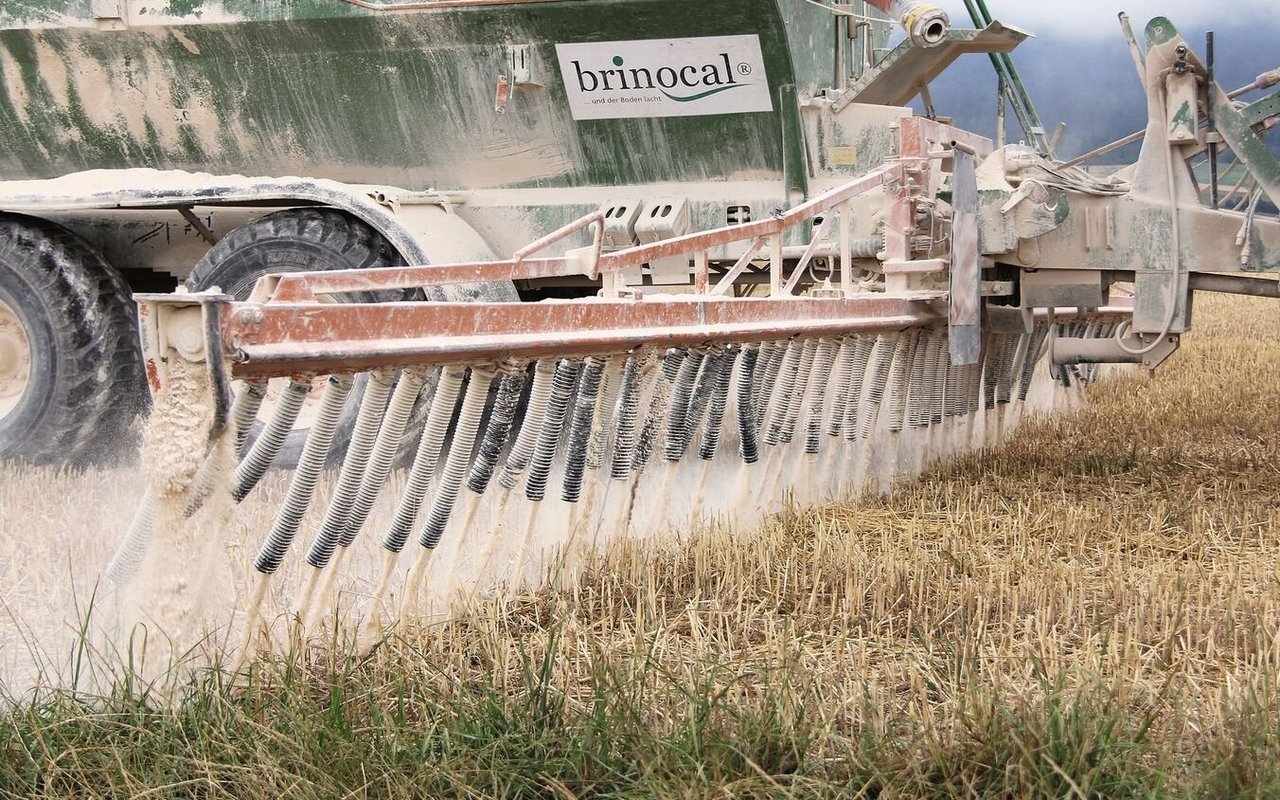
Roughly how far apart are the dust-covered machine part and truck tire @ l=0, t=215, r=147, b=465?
2.12 ft

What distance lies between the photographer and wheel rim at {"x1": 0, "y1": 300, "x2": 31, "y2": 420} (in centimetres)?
579

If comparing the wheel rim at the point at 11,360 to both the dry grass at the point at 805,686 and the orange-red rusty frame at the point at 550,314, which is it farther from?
the dry grass at the point at 805,686

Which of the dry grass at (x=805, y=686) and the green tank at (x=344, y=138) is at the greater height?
the green tank at (x=344, y=138)

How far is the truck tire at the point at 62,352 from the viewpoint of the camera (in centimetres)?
554

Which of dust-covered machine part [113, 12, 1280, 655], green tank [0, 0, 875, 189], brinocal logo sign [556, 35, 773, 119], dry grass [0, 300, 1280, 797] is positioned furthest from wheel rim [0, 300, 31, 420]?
dry grass [0, 300, 1280, 797]

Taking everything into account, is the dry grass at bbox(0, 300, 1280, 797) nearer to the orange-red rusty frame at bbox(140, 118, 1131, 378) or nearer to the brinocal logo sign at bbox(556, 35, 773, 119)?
the orange-red rusty frame at bbox(140, 118, 1131, 378)

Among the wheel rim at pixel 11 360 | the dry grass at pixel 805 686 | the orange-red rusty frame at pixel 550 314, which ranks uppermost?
the orange-red rusty frame at pixel 550 314

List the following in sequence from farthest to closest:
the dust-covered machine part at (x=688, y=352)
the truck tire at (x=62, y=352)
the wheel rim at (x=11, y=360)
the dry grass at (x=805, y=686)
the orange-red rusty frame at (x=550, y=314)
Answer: the wheel rim at (x=11, y=360) < the truck tire at (x=62, y=352) < the dust-covered machine part at (x=688, y=352) < the orange-red rusty frame at (x=550, y=314) < the dry grass at (x=805, y=686)

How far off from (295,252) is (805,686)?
11.3ft

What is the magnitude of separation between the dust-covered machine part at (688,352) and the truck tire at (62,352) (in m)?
0.65

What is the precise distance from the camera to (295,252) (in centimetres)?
542

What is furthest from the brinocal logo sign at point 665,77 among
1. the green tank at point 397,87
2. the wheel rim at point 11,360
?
the wheel rim at point 11,360

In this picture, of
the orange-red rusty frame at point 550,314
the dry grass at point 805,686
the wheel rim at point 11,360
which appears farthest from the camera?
the wheel rim at point 11,360

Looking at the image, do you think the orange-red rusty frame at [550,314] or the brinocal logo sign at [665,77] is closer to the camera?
the orange-red rusty frame at [550,314]
